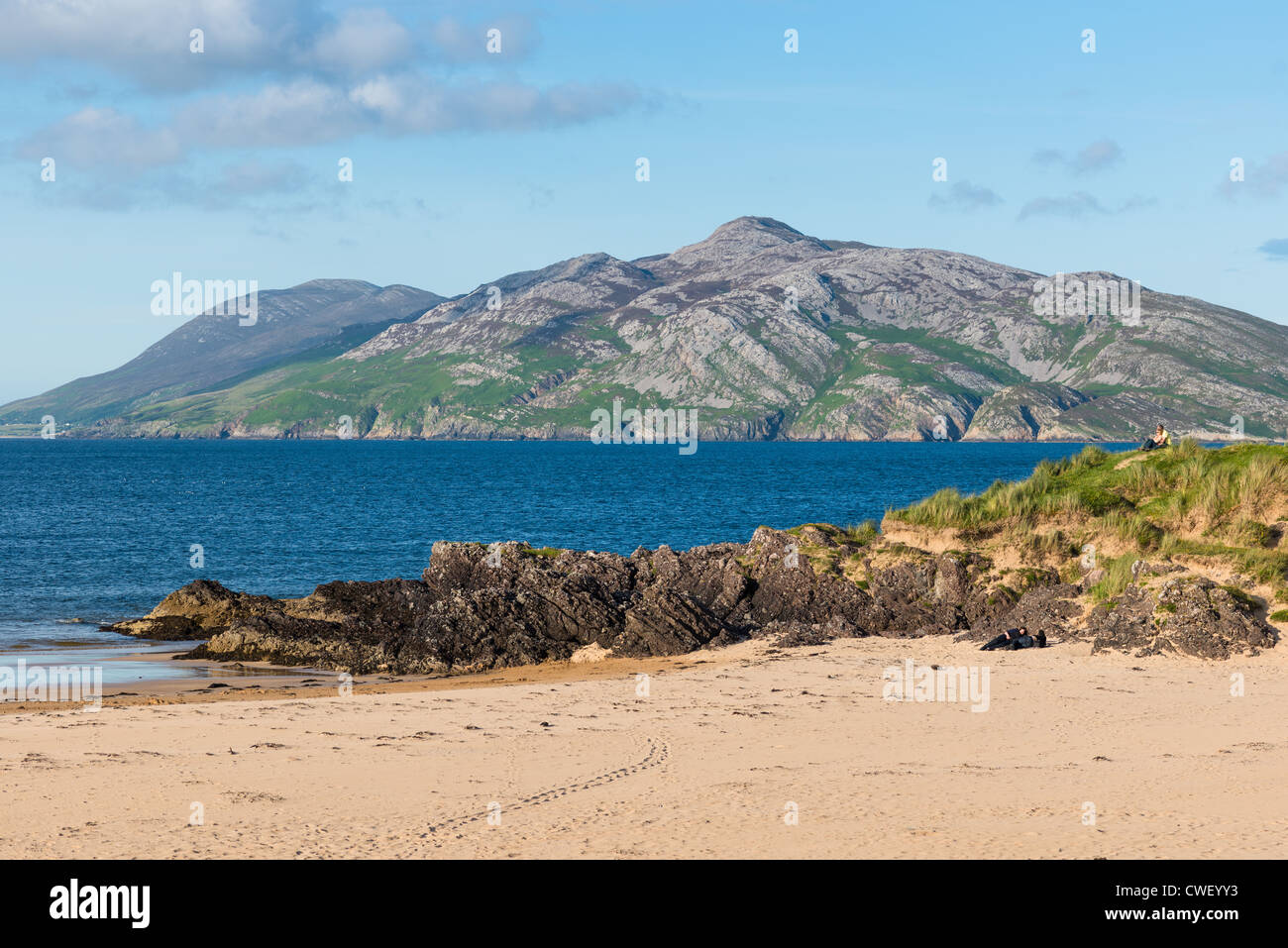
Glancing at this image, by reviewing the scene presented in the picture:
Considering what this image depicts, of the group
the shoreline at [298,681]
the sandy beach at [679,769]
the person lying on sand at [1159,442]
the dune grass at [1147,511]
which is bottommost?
the shoreline at [298,681]

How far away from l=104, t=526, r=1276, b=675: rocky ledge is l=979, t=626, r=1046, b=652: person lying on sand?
2.74ft

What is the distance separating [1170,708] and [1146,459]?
1841 cm

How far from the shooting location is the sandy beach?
42.2ft

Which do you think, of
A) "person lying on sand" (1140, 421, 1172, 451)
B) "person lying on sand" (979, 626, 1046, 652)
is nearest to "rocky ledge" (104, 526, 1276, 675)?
"person lying on sand" (979, 626, 1046, 652)

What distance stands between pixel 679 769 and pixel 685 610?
46.9 feet

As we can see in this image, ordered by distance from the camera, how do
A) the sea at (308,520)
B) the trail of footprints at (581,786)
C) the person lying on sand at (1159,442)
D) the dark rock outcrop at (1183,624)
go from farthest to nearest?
1. the sea at (308,520)
2. the person lying on sand at (1159,442)
3. the dark rock outcrop at (1183,624)
4. the trail of footprints at (581,786)

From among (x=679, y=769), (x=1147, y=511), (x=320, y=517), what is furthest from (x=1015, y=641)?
(x=320, y=517)

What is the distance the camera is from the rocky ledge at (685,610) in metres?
27.5

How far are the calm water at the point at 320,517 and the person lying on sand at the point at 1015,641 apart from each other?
82.3 feet

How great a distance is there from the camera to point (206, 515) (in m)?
88.5

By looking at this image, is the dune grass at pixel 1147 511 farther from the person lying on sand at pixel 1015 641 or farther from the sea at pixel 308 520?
the sea at pixel 308 520

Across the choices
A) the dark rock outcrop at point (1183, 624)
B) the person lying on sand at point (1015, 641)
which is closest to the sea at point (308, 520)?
the person lying on sand at point (1015, 641)

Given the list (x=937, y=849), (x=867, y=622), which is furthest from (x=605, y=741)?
(x=867, y=622)

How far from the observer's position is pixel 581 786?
1563 centimetres
